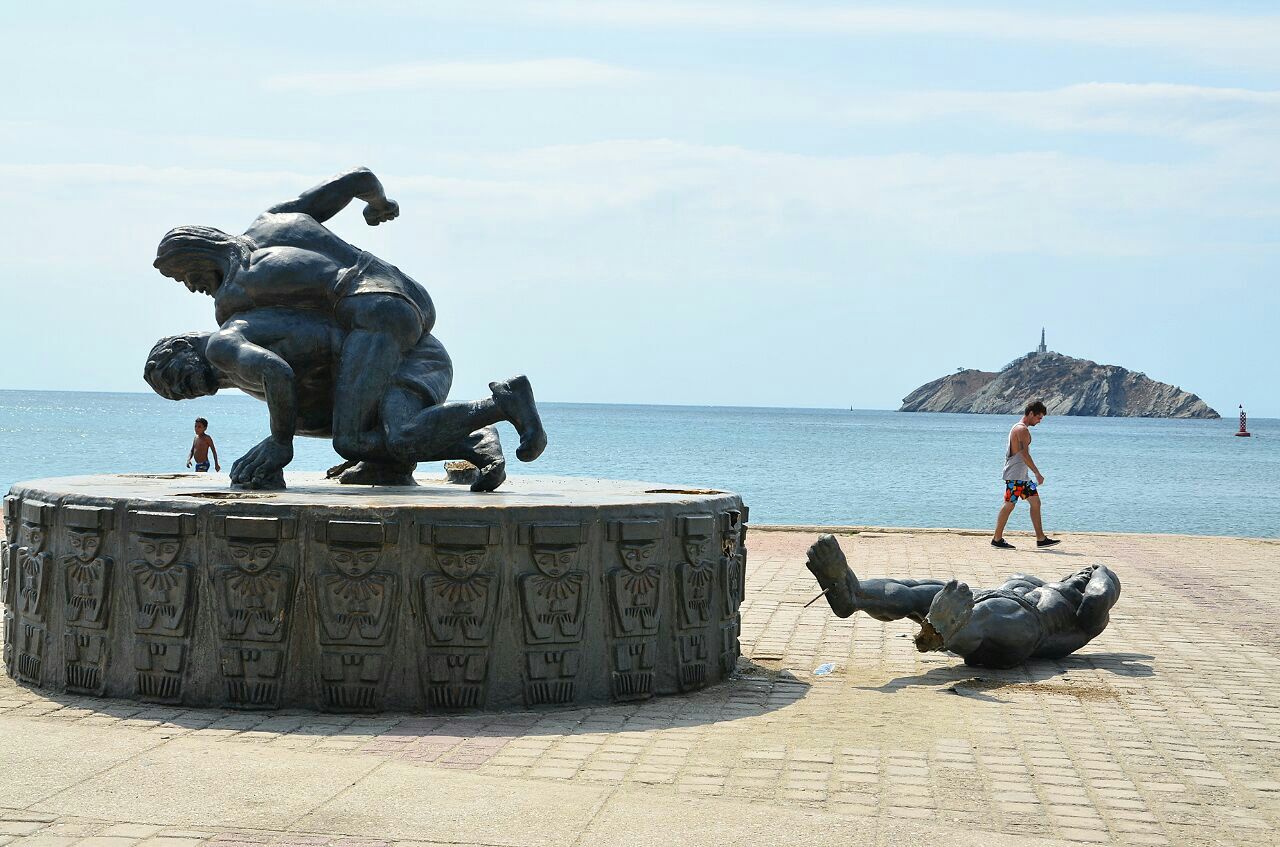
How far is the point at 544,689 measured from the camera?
5.89 metres

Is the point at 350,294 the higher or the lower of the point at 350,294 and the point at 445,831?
the higher

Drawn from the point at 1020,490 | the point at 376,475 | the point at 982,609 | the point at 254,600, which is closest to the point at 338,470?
the point at 376,475

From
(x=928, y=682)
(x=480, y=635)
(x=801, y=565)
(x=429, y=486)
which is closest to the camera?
(x=480, y=635)

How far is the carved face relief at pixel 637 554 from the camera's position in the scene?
6059 mm

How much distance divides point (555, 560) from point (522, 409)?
1191mm

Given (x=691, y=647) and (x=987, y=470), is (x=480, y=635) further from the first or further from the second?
(x=987, y=470)

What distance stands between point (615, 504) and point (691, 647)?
84 cm

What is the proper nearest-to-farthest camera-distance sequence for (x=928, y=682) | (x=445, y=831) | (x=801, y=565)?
(x=445, y=831), (x=928, y=682), (x=801, y=565)

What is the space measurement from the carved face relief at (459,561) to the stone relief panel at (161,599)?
41.1 inches

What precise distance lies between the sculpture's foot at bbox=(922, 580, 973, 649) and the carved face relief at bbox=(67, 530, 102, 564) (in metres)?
3.84

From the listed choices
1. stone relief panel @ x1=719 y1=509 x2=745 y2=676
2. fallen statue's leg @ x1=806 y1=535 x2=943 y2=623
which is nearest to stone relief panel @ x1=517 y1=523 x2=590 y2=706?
stone relief panel @ x1=719 y1=509 x2=745 y2=676

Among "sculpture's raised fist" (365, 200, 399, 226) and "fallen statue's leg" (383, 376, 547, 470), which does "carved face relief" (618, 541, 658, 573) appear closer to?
"fallen statue's leg" (383, 376, 547, 470)

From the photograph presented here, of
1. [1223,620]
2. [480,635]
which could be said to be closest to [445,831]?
[480,635]

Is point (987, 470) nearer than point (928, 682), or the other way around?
point (928, 682)
